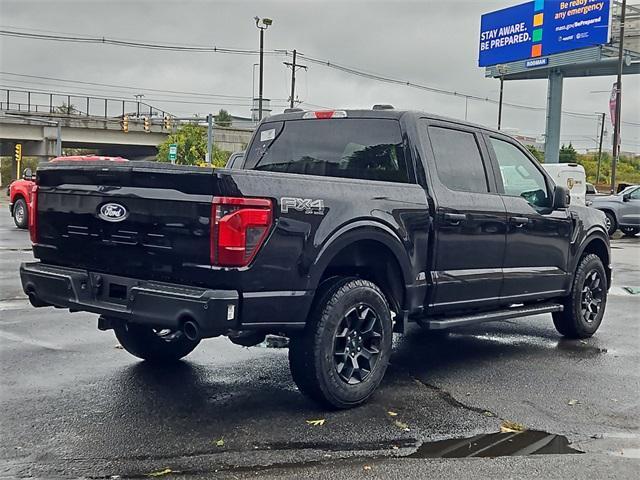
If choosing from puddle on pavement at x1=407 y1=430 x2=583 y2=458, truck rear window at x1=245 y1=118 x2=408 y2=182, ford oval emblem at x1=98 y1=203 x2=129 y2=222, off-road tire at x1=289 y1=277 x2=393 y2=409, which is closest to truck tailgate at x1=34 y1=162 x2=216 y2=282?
ford oval emblem at x1=98 y1=203 x2=129 y2=222

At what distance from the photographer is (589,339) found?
7.57 meters

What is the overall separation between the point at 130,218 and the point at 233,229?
752 mm

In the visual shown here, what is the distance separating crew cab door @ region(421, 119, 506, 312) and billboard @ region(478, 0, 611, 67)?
35.7 metres

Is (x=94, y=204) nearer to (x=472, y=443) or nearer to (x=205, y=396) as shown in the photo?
(x=205, y=396)

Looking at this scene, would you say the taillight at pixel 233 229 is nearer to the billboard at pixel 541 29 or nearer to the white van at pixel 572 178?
the white van at pixel 572 178

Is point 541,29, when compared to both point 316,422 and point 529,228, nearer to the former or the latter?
point 529,228

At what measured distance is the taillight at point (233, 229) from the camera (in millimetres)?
4168

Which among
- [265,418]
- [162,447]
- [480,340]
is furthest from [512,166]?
[162,447]

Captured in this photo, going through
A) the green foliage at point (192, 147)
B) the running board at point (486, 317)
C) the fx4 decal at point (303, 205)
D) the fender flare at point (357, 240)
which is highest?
the green foliage at point (192, 147)

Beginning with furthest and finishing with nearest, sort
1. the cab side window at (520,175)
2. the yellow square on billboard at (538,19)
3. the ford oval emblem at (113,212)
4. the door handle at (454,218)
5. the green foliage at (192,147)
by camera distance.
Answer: the green foliage at (192,147)
the yellow square on billboard at (538,19)
the cab side window at (520,175)
the door handle at (454,218)
the ford oval emblem at (113,212)

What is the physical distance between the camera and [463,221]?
5.75 metres

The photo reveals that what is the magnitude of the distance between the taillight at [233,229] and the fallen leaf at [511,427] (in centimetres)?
196

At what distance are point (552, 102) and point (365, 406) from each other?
145 ft

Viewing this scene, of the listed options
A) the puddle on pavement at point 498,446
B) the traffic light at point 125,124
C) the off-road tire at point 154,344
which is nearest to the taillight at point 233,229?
the puddle on pavement at point 498,446
